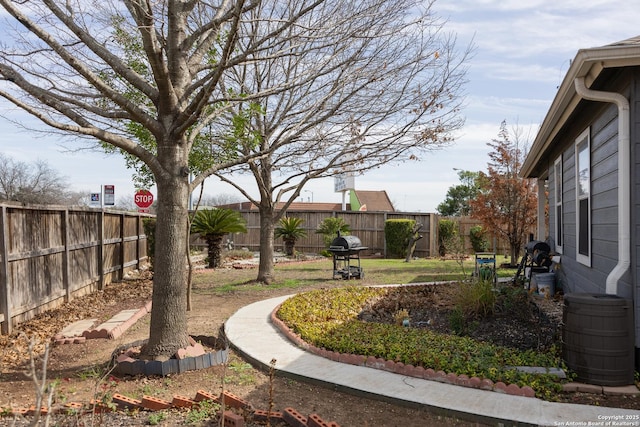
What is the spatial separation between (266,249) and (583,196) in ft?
23.9

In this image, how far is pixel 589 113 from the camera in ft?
23.2

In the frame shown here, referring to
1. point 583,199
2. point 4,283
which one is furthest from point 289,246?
point 4,283

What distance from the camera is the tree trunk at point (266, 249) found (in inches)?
488

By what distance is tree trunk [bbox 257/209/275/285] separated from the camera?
12391 mm

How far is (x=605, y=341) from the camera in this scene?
462cm

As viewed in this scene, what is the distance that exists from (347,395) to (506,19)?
614 centimetres

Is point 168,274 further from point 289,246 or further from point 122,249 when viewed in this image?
point 289,246

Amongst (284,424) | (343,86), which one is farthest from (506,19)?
(284,424)

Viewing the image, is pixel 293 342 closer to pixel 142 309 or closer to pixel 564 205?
pixel 142 309

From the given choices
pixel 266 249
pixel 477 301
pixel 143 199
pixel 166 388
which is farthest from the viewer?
pixel 143 199

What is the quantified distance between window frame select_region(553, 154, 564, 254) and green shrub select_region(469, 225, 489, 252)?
41.2 ft

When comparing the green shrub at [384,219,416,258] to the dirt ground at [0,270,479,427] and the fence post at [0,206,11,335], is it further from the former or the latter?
the fence post at [0,206,11,335]

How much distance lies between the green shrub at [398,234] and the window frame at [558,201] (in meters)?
10.4

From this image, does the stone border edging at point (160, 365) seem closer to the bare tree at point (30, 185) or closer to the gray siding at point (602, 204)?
the gray siding at point (602, 204)
